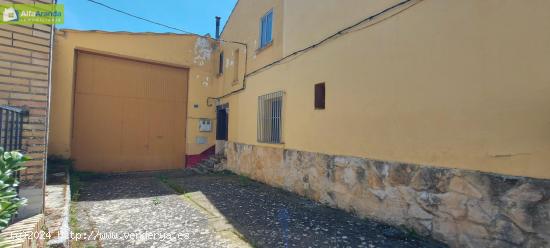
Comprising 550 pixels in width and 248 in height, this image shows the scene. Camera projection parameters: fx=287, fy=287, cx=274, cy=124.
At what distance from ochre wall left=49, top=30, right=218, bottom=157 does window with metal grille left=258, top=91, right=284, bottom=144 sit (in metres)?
3.73

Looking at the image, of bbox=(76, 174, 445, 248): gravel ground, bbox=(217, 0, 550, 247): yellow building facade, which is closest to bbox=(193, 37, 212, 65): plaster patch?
bbox=(217, 0, 550, 247): yellow building facade

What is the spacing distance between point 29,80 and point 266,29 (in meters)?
5.72

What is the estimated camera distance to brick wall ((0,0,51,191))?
289 centimetres

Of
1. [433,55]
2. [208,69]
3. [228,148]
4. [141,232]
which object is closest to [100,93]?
[208,69]

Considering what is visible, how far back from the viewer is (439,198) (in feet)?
11.3

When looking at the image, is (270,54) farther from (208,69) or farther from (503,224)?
(503,224)

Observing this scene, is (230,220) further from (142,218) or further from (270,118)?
(270,118)

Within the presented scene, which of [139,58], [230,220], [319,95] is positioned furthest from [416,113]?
[139,58]

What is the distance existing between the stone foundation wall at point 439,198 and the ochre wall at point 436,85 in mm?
149

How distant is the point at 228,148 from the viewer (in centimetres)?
941

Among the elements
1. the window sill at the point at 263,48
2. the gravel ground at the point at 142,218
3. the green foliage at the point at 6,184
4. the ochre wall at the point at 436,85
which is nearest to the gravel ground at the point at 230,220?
the gravel ground at the point at 142,218

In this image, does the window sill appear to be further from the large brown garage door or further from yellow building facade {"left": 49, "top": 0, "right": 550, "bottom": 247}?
the large brown garage door

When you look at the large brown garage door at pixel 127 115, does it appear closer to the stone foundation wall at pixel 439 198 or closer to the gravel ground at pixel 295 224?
the gravel ground at pixel 295 224

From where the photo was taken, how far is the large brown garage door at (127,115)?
8.76m
